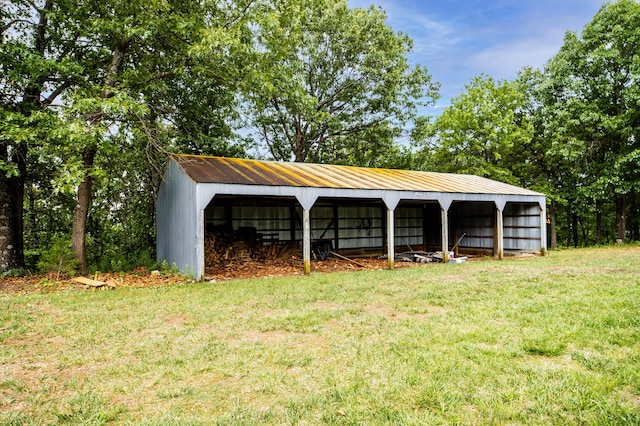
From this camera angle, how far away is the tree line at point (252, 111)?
34.4 feet

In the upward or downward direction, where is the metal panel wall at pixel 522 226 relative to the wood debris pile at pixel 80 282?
upward

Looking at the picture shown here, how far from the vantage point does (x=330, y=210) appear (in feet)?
54.3

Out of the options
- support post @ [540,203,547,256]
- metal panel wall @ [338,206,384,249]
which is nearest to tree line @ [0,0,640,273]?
metal panel wall @ [338,206,384,249]

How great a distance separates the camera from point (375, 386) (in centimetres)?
327

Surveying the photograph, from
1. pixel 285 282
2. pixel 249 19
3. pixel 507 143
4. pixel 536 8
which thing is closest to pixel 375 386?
pixel 285 282

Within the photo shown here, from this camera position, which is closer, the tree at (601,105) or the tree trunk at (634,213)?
the tree at (601,105)

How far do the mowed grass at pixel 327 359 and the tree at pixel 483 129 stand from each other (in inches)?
647

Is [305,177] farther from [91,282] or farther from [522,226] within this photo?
[522,226]

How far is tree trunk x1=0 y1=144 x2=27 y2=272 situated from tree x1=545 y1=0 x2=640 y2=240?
2229 cm

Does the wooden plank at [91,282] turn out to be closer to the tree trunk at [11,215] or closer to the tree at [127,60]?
the tree at [127,60]

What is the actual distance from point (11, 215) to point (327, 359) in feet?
37.8

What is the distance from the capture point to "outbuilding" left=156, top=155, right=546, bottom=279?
10.2 metres

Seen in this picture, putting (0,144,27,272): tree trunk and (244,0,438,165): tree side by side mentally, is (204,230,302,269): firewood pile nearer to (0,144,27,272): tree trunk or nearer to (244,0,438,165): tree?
(0,144,27,272): tree trunk

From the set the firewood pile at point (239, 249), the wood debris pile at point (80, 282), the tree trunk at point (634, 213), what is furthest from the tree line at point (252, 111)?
the firewood pile at point (239, 249)
